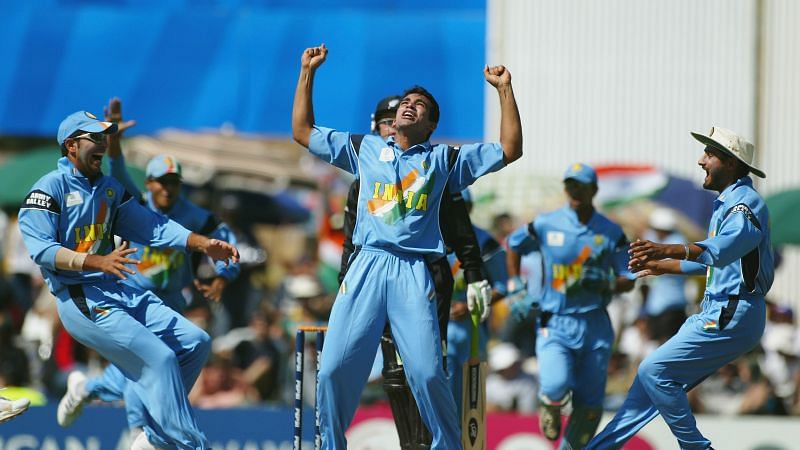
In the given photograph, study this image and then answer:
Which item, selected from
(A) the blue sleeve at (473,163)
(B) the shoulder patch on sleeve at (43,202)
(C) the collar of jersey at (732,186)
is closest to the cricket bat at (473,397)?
(A) the blue sleeve at (473,163)

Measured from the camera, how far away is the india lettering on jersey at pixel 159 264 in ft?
35.6

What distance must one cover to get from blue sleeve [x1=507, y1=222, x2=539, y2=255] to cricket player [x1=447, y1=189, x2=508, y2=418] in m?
0.12

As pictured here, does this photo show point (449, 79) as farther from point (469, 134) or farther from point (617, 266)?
point (617, 266)

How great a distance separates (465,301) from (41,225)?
3.73 meters

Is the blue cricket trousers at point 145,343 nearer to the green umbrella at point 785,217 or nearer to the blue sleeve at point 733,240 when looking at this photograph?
the blue sleeve at point 733,240

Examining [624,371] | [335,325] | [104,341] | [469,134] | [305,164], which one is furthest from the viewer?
[305,164]

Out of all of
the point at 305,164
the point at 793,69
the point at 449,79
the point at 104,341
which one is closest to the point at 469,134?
the point at 449,79

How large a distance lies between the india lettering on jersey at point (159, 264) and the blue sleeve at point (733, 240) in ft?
15.0

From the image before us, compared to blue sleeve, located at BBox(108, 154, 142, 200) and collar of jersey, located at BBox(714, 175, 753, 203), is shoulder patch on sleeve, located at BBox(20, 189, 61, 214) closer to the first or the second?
blue sleeve, located at BBox(108, 154, 142, 200)

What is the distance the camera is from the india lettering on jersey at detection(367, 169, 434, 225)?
8117 millimetres

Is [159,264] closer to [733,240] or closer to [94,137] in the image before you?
[94,137]

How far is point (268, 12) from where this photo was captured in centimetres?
1883

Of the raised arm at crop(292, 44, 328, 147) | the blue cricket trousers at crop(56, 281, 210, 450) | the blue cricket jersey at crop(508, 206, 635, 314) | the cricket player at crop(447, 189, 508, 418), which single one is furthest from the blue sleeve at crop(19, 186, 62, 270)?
the blue cricket jersey at crop(508, 206, 635, 314)

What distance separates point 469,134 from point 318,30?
2.83m
